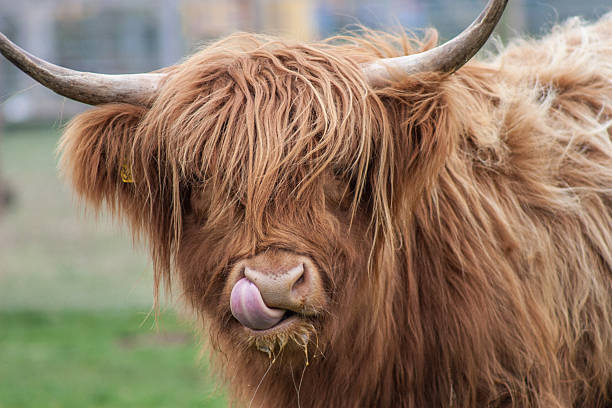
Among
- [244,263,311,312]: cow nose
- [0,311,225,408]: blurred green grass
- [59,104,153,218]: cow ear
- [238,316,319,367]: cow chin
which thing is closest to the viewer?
[244,263,311,312]: cow nose

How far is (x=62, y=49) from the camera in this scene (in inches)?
493

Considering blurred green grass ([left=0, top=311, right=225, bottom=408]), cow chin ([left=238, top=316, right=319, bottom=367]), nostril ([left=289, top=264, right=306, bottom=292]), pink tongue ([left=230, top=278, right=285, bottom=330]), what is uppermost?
nostril ([left=289, top=264, right=306, bottom=292])

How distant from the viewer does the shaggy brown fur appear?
2527mm

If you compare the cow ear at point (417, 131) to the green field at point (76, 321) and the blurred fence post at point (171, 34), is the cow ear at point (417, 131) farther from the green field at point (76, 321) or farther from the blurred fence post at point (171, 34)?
the blurred fence post at point (171, 34)

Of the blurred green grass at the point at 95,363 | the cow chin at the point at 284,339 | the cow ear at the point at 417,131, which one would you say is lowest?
the blurred green grass at the point at 95,363

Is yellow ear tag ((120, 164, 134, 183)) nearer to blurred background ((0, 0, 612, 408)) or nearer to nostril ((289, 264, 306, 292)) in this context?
blurred background ((0, 0, 612, 408))

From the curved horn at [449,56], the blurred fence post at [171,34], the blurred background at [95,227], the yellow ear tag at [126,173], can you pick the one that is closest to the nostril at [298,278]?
the curved horn at [449,56]

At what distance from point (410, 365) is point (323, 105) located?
993mm

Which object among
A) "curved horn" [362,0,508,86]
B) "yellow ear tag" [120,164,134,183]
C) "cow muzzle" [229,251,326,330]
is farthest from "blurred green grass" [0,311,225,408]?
"curved horn" [362,0,508,86]

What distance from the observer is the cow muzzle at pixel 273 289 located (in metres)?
2.27

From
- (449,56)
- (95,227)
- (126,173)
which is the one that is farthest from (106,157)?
(95,227)

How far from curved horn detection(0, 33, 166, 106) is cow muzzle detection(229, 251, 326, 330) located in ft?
2.61

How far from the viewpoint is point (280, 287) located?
226cm

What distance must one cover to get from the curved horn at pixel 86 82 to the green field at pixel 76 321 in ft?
4.46
